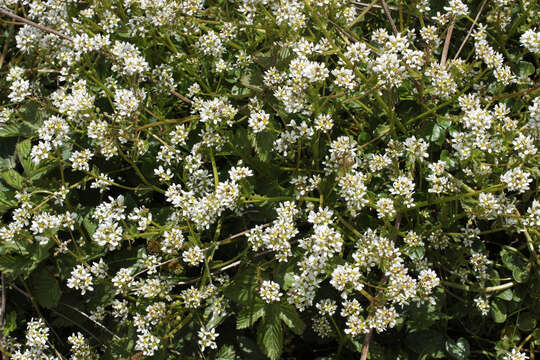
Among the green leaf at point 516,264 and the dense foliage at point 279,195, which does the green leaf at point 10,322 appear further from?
the green leaf at point 516,264

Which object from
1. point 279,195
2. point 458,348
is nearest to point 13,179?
point 279,195

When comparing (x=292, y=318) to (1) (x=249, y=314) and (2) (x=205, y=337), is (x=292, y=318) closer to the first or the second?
(1) (x=249, y=314)

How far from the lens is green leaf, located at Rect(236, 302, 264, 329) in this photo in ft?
10.5

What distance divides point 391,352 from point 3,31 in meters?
4.37

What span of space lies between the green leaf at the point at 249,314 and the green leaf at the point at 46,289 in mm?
1306

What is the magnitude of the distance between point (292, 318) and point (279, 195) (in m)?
0.81

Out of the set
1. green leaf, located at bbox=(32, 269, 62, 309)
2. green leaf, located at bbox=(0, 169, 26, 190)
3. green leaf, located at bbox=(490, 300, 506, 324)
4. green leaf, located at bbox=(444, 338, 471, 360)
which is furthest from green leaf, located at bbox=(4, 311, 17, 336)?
green leaf, located at bbox=(490, 300, 506, 324)

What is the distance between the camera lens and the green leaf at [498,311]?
3264 millimetres

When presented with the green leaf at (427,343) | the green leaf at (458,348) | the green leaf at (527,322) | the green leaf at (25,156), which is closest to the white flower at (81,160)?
the green leaf at (25,156)

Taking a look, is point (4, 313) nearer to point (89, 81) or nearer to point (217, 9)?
point (89, 81)

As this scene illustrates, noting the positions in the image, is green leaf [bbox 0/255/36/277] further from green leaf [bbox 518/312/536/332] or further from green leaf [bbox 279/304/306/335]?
green leaf [bbox 518/312/536/332]

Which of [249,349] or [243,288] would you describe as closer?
[243,288]

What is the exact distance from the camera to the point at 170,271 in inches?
132

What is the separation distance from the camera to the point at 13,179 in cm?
356
